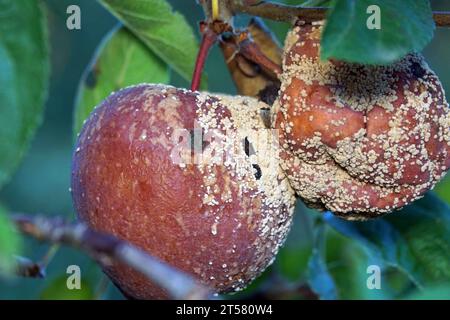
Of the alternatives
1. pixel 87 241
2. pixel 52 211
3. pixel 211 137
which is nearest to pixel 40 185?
pixel 52 211

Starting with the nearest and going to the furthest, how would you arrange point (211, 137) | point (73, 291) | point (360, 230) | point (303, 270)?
point (211, 137)
point (360, 230)
point (73, 291)
point (303, 270)

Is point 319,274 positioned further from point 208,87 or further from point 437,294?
point 437,294

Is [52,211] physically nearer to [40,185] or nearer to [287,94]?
[40,185]

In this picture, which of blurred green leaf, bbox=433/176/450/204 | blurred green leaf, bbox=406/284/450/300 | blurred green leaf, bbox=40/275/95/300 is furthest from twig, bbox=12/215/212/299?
blurred green leaf, bbox=433/176/450/204

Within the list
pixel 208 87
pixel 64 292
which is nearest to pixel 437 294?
pixel 208 87

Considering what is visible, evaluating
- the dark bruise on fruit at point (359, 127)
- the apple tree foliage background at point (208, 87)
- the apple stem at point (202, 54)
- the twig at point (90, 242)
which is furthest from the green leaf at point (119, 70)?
the twig at point (90, 242)

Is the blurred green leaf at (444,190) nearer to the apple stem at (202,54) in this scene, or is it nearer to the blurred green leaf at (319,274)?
the blurred green leaf at (319,274)
